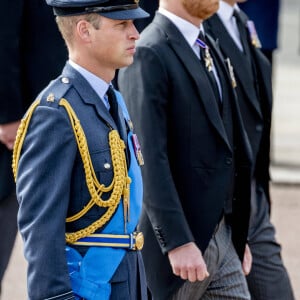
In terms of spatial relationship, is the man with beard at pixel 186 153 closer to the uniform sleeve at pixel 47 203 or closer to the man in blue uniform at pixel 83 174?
the man in blue uniform at pixel 83 174

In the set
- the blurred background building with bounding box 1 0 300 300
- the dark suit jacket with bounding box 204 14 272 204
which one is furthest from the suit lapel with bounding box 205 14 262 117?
the blurred background building with bounding box 1 0 300 300

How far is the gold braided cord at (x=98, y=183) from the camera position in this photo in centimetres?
368

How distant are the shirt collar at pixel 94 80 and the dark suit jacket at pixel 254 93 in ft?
4.62

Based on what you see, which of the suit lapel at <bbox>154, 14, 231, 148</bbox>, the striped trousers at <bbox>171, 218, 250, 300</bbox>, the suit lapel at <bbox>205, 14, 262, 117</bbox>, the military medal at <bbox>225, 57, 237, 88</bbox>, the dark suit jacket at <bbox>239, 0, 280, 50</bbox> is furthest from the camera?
the dark suit jacket at <bbox>239, 0, 280, 50</bbox>

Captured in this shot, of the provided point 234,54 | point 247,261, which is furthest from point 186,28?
point 247,261

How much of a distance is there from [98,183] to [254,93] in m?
1.65

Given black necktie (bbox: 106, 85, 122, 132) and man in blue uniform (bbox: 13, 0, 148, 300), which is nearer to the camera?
man in blue uniform (bbox: 13, 0, 148, 300)

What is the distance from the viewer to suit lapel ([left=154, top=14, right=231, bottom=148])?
15.1 ft

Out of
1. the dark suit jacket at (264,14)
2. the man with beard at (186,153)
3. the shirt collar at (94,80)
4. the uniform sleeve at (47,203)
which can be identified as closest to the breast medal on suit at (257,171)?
the man with beard at (186,153)

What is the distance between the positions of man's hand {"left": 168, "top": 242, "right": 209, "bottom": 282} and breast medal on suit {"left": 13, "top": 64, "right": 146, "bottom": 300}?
1.91 feet

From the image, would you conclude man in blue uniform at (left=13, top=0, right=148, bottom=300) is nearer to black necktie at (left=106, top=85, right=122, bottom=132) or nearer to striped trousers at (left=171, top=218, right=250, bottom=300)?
black necktie at (left=106, top=85, right=122, bottom=132)

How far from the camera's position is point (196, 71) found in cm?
462

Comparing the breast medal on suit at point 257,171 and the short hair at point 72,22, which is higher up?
the short hair at point 72,22

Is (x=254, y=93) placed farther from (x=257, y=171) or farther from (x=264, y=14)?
(x=264, y=14)
